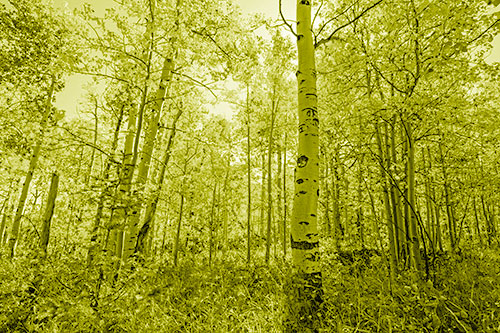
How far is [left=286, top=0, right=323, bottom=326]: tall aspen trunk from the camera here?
10.0ft

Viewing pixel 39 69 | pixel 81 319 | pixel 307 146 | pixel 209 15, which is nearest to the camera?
pixel 81 319

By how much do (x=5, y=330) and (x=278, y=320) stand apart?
131 inches

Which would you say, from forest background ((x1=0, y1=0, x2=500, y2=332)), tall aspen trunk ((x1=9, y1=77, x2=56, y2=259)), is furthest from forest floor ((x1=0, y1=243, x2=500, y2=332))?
tall aspen trunk ((x1=9, y1=77, x2=56, y2=259))

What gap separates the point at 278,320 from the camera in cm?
326

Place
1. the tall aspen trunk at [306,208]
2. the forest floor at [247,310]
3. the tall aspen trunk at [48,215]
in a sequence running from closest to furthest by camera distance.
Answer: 1. the forest floor at [247,310]
2. the tall aspen trunk at [306,208]
3. the tall aspen trunk at [48,215]

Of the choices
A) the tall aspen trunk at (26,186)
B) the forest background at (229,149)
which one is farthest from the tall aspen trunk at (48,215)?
the tall aspen trunk at (26,186)

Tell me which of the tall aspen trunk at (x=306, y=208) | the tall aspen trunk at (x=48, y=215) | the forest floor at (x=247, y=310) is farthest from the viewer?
the tall aspen trunk at (x=48, y=215)

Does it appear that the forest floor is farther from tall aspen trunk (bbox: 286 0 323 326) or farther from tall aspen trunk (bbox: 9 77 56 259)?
tall aspen trunk (bbox: 9 77 56 259)

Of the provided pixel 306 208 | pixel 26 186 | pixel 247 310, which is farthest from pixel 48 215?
pixel 26 186

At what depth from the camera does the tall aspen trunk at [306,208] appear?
3055 millimetres

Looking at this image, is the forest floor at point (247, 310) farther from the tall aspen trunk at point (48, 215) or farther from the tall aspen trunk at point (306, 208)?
the tall aspen trunk at point (48, 215)

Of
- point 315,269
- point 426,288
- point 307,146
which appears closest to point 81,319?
point 315,269

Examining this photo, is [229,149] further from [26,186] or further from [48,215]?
[26,186]

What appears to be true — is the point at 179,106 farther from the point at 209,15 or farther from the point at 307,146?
Answer: the point at 307,146
